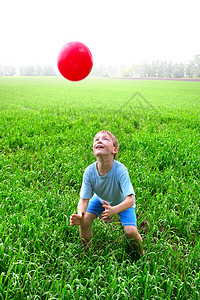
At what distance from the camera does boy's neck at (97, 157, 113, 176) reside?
2314 millimetres

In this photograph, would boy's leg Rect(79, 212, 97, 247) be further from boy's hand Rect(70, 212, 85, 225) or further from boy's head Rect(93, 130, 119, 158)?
boy's head Rect(93, 130, 119, 158)

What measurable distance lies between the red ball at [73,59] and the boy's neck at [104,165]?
777 mm

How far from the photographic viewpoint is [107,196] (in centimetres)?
248

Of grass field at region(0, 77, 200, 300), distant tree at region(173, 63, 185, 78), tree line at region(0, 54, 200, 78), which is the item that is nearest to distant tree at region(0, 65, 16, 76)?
tree line at region(0, 54, 200, 78)

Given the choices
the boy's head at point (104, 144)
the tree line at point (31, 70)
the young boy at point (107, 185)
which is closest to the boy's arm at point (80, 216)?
the young boy at point (107, 185)

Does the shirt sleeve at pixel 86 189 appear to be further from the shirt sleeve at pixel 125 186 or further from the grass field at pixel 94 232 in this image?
the grass field at pixel 94 232

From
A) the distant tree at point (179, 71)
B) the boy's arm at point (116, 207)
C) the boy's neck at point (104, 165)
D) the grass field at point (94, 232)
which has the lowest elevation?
the grass field at point (94, 232)

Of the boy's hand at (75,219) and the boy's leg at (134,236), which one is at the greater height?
the boy's hand at (75,219)

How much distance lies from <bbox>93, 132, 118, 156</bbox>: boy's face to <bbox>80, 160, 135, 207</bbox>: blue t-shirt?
0.67 feet

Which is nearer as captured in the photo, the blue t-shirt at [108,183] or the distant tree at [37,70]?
the blue t-shirt at [108,183]

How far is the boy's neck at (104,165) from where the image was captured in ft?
7.59

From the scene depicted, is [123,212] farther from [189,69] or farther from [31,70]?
[189,69]

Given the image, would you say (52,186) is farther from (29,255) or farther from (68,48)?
(68,48)

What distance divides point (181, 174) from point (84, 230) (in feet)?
7.23
